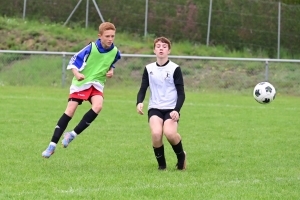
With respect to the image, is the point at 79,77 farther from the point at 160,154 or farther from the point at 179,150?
the point at 179,150

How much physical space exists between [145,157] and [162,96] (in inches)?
52.8

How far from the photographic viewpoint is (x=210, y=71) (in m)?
21.2

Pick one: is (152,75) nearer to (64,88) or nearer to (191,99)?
(191,99)

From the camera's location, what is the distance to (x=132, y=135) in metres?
11.2

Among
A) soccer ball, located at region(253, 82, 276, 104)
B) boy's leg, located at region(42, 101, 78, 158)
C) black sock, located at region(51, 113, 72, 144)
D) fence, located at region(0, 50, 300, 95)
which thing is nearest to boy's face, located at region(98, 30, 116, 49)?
boy's leg, located at region(42, 101, 78, 158)

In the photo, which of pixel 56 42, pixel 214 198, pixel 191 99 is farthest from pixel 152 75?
pixel 56 42

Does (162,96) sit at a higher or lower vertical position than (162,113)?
higher

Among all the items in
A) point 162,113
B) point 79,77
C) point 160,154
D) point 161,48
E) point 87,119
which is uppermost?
point 161,48

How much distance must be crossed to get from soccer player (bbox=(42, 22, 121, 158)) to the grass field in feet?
1.86

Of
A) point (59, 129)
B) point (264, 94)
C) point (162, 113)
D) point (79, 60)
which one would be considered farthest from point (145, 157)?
point (264, 94)

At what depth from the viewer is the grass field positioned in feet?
20.6

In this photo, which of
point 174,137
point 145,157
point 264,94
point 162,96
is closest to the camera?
point 174,137

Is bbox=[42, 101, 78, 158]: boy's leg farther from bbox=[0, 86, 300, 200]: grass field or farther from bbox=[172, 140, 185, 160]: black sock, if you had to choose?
bbox=[172, 140, 185, 160]: black sock

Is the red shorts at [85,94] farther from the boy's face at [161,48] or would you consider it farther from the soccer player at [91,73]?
the boy's face at [161,48]
